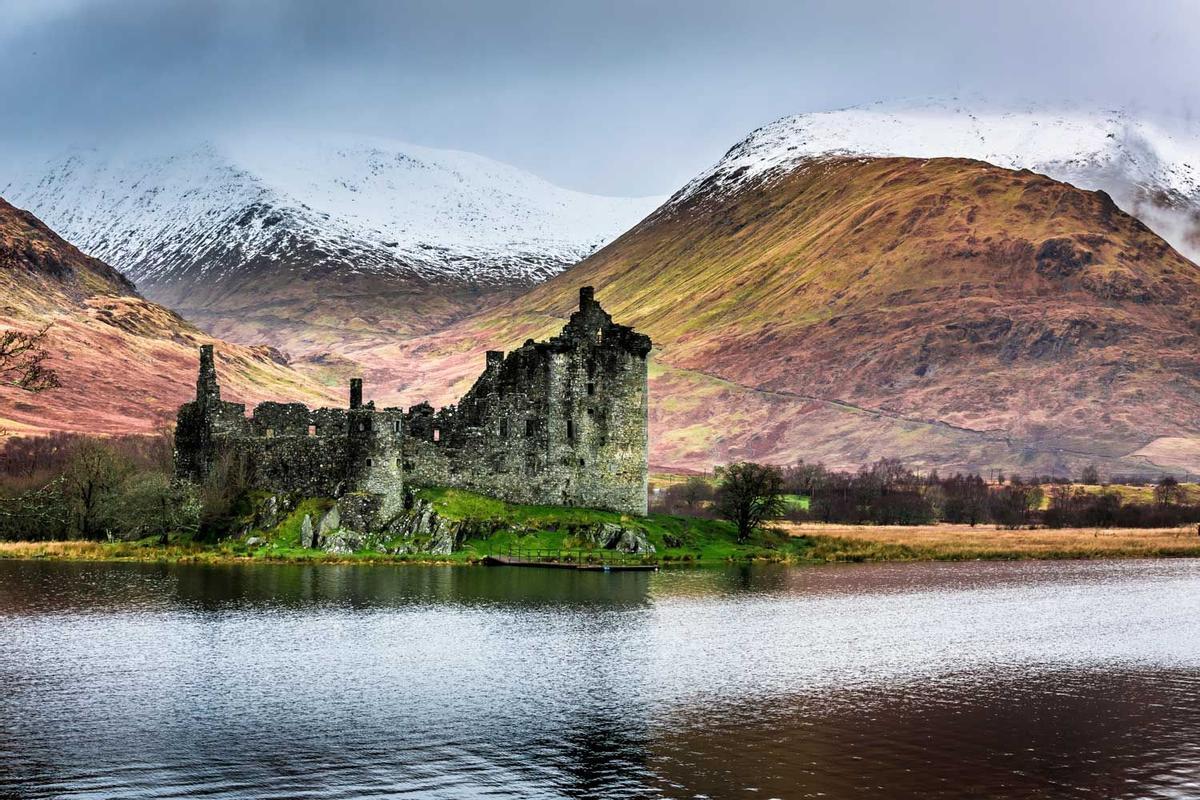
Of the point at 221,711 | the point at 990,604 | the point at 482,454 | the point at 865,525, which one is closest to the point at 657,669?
the point at 221,711

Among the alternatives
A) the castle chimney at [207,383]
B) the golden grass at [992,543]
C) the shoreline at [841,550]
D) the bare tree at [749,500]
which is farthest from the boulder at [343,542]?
the golden grass at [992,543]

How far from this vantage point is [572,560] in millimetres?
90375

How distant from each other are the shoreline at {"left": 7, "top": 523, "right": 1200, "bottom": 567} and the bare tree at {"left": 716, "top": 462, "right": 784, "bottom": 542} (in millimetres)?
2855

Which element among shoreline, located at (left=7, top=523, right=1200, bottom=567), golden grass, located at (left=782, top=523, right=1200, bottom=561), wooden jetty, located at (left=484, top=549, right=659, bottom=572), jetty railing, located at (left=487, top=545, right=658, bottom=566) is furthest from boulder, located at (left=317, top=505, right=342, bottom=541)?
golden grass, located at (left=782, top=523, right=1200, bottom=561)

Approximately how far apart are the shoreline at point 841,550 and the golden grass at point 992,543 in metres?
0.08

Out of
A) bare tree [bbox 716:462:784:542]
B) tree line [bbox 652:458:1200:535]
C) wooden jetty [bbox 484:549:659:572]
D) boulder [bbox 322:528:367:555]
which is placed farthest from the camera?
tree line [bbox 652:458:1200:535]

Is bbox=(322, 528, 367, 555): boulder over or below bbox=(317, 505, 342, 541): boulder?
below

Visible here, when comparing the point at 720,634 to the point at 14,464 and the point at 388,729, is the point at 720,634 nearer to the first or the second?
the point at 388,729

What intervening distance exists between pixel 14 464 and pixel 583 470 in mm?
72402

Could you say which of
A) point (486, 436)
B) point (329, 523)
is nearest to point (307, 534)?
point (329, 523)

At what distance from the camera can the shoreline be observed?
3529 inches

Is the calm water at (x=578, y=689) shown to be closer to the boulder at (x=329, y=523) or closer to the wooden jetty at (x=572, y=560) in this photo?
the wooden jetty at (x=572, y=560)

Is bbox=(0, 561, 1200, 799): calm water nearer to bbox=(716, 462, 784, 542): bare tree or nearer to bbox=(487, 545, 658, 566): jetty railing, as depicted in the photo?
bbox=(487, 545, 658, 566): jetty railing

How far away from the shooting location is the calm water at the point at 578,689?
3884 centimetres
